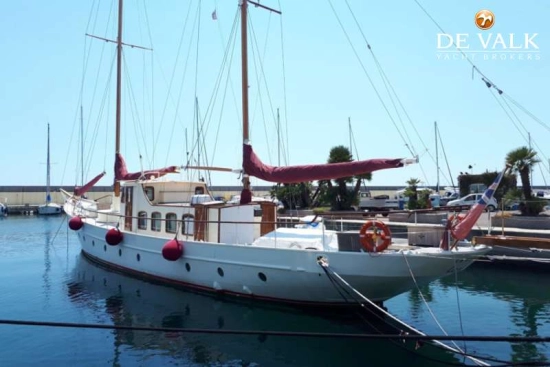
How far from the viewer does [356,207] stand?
118 feet

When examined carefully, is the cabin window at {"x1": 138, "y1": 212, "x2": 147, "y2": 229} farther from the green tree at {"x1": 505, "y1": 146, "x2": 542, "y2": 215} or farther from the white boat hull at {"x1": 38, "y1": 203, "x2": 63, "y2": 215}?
the white boat hull at {"x1": 38, "y1": 203, "x2": 63, "y2": 215}

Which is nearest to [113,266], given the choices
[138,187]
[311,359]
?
[138,187]

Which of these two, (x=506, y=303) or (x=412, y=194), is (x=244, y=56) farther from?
(x=412, y=194)

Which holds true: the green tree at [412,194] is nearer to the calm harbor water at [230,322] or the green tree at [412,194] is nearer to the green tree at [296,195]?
the green tree at [296,195]

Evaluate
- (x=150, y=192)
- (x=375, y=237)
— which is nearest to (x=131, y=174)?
(x=150, y=192)

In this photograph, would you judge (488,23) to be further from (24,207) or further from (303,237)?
(24,207)

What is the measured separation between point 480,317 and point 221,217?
774 centimetres

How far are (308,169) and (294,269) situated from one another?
8.63 ft

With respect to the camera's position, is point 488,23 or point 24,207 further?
point 24,207

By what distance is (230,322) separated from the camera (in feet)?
36.5

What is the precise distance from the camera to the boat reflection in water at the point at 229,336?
8883 millimetres

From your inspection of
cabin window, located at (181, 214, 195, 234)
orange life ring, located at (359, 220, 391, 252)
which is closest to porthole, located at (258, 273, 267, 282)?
orange life ring, located at (359, 220, 391, 252)

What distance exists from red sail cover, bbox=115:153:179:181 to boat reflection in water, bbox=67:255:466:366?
4.77m

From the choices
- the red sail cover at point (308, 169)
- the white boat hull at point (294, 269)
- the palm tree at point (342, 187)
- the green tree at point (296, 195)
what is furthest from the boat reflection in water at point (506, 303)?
the green tree at point (296, 195)
